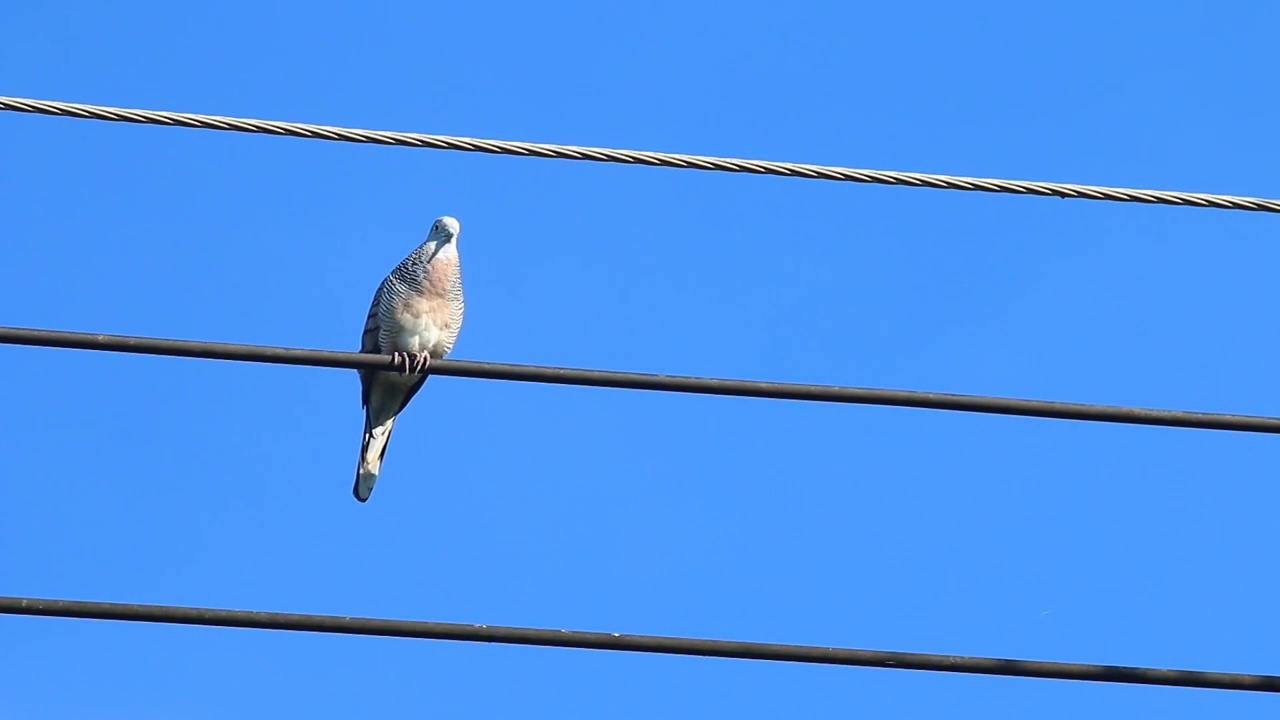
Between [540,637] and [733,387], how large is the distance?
36.8 inches

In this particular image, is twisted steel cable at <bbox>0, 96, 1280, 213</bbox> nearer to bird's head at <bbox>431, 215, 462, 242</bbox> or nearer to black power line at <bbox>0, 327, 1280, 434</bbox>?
black power line at <bbox>0, 327, 1280, 434</bbox>

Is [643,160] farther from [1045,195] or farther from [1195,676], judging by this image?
[1195,676]

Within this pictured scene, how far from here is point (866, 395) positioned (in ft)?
17.2

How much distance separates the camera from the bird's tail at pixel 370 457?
10555 mm

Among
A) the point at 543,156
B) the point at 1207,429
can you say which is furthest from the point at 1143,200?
the point at 543,156

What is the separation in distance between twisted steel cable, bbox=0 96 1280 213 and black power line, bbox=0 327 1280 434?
2.05 feet

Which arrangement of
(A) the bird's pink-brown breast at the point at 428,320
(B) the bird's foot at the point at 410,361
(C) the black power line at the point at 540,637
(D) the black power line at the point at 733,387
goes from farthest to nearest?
(A) the bird's pink-brown breast at the point at 428,320, (B) the bird's foot at the point at 410,361, (D) the black power line at the point at 733,387, (C) the black power line at the point at 540,637

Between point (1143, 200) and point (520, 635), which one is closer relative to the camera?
point (520, 635)

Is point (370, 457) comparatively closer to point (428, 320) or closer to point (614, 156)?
point (428, 320)

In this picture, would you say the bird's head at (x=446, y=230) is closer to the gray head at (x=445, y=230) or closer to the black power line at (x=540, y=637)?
the gray head at (x=445, y=230)

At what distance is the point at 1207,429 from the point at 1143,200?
74 centimetres

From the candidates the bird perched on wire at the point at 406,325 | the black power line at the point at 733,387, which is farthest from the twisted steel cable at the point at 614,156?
the bird perched on wire at the point at 406,325

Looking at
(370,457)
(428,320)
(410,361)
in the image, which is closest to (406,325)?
(428,320)

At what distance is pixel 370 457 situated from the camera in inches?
419
